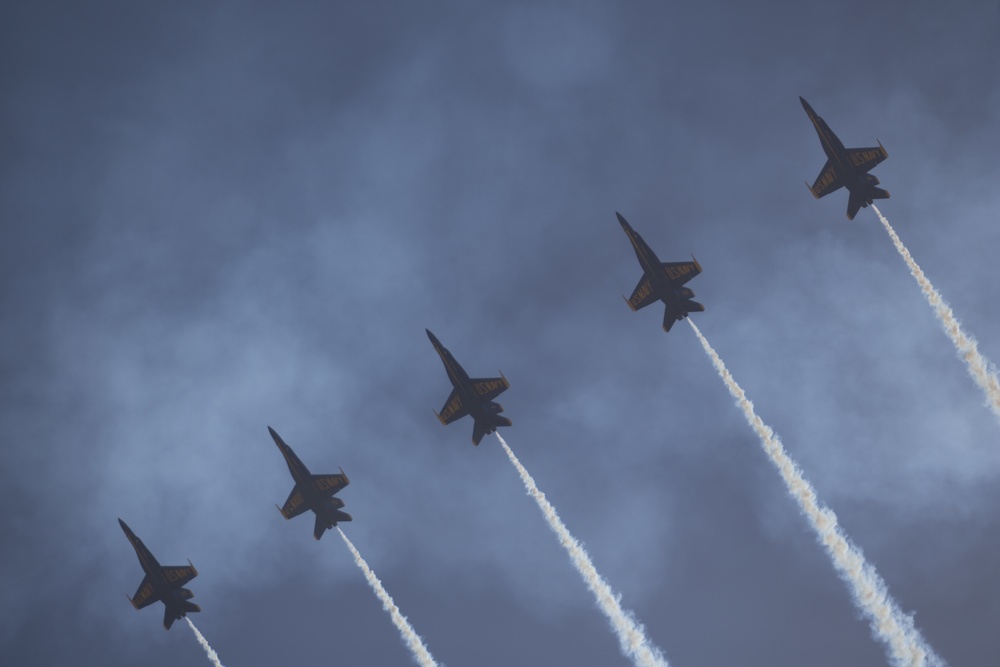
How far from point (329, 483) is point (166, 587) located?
24263 mm

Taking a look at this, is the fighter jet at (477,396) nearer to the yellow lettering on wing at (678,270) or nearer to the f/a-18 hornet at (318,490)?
the f/a-18 hornet at (318,490)

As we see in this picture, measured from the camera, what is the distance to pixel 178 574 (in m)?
133

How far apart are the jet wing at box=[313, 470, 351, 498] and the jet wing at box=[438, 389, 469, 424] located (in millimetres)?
16213

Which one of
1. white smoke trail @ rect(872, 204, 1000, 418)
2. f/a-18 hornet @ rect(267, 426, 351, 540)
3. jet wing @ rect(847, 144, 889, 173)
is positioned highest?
f/a-18 hornet @ rect(267, 426, 351, 540)

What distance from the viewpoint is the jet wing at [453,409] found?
406 ft

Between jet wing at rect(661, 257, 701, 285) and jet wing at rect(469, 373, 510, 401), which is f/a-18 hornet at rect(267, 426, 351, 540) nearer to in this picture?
jet wing at rect(469, 373, 510, 401)

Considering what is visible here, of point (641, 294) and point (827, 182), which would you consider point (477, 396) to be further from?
point (827, 182)

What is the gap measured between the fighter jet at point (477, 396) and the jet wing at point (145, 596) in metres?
46.2

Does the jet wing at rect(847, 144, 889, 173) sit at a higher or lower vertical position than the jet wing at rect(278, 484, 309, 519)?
lower

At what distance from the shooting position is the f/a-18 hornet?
430 feet

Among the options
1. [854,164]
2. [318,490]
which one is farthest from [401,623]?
[854,164]

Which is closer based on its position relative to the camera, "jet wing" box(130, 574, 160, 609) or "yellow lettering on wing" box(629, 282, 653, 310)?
"yellow lettering on wing" box(629, 282, 653, 310)

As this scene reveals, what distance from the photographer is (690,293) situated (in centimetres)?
12369

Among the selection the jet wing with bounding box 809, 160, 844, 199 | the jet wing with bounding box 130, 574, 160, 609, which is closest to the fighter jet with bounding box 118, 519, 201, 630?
the jet wing with bounding box 130, 574, 160, 609
